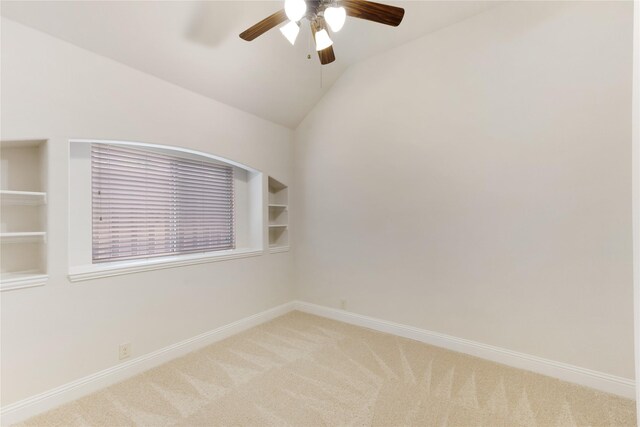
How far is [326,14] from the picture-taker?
1.66 m

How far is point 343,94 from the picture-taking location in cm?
351

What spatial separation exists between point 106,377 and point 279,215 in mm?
2540

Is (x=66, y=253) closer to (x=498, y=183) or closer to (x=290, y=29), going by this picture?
(x=290, y=29)

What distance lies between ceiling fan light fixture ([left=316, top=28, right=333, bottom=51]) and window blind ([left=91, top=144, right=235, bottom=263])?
203 centimetres

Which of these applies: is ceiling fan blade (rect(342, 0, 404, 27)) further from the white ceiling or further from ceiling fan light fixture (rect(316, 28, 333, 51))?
the white ceiling

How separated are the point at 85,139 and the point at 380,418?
294 cm

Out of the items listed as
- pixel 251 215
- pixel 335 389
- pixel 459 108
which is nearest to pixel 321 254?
pixel 251 215

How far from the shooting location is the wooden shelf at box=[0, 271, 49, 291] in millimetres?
1796

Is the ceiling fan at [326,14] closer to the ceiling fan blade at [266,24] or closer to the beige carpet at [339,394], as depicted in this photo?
the ceiling fan blade at [266,24]

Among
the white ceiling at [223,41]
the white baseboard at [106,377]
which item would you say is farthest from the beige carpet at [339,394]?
the white ceiling at [223,41]

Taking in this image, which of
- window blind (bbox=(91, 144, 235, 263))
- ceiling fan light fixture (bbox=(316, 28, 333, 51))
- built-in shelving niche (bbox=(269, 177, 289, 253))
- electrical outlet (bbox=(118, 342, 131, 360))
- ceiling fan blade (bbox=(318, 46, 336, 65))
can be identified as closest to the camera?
ceiling fan light fixture (bbox=(316, 28, 333, 51))

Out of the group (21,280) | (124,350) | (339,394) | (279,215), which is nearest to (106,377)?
(124,350)

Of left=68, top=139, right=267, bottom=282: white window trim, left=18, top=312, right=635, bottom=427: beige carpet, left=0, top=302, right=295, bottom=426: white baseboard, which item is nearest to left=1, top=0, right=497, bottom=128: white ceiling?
left=68, top=139, right=267, bottom=282: white window trim

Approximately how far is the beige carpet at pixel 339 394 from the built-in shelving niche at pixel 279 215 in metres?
1.59
